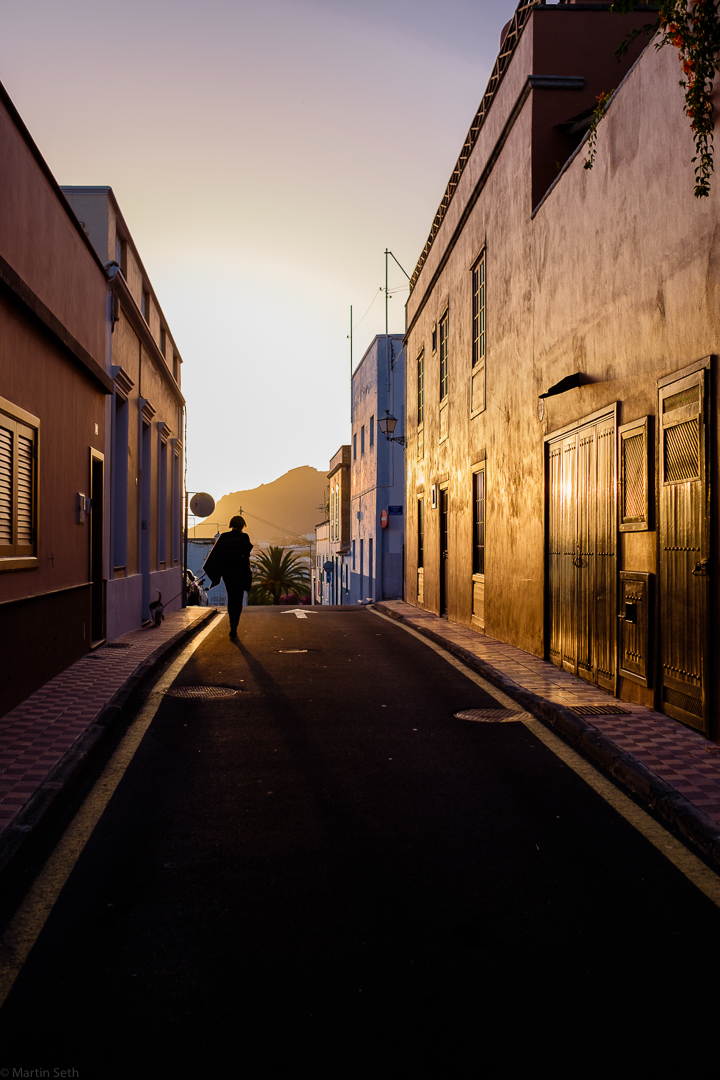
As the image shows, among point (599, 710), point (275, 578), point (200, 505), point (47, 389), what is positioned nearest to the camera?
point (599, 710)

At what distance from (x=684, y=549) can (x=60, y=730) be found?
16.4 feet

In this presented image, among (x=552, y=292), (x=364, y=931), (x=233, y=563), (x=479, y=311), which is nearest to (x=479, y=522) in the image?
(x=479, y=311)

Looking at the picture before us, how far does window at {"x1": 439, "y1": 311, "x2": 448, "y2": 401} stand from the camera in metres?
19.2

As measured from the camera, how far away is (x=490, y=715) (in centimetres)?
761

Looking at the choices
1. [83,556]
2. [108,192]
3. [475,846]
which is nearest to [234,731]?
[475,846]

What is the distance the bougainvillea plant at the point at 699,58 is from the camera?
6.03 m

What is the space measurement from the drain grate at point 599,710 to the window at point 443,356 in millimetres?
12455

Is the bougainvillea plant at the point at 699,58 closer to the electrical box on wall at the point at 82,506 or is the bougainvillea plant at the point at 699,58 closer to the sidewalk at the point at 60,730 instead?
the sidewalk at the point at 60,730

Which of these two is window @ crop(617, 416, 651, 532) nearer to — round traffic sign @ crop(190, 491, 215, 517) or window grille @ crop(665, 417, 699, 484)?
window grille @ crop(665, 417, 699, 484)

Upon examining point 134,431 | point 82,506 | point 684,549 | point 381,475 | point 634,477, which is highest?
point 381,475

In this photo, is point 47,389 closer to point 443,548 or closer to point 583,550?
point 583,550

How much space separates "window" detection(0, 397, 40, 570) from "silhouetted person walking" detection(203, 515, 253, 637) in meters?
5.25

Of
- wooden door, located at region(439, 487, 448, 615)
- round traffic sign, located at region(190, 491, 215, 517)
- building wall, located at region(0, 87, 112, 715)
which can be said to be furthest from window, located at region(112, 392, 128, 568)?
round traffic sign, located at region(190, 491, 215, 517)

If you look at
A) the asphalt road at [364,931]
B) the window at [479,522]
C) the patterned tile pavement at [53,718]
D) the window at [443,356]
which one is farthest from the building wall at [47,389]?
the window at [443,356]
